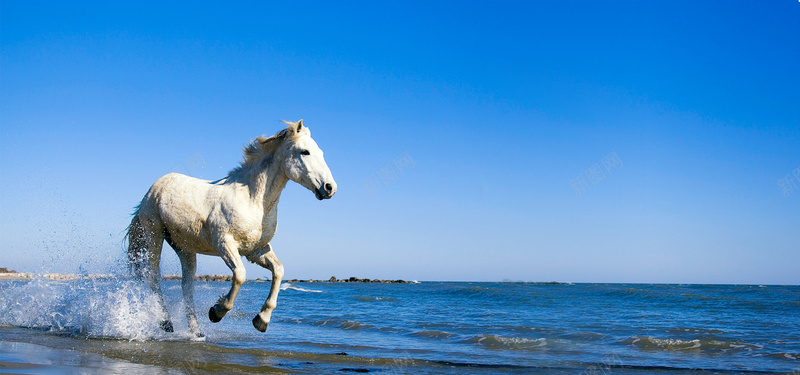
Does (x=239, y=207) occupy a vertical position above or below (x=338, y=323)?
above

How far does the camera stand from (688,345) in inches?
364

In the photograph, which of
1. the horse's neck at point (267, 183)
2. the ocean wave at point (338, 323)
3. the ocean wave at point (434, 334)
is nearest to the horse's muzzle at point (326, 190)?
the horse's neck at point (267, 183)

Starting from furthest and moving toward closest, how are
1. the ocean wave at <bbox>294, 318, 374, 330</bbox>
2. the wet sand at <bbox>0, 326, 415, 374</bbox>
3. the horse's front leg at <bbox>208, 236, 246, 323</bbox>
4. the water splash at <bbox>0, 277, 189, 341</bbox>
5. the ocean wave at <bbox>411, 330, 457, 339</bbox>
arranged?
the ocean wave at <bbox>294, 318, 374, 330</bbox> → the ocean wave at <bbox>411, 330, 457, 339</bbox> → the water splash at <bbox>0, 277, 189, 341</bbox> → the horse's front leg at <bbox>208, 236, 246, 323</bbox> → the wet sand at <bbox>0, 326, 415, 374</bbox>

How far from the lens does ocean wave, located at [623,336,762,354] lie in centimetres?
883

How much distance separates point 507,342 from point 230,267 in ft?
18.4

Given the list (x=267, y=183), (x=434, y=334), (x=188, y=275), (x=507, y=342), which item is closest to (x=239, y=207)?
(x=267, y=183)

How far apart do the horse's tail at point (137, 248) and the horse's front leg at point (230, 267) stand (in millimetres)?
1472

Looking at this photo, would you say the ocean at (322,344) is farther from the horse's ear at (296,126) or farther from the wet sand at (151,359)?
the horse's ear at (296,126)

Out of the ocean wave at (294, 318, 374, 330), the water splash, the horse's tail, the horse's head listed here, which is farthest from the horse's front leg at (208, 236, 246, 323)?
the ocean wave at (294, 318, 374, 330)

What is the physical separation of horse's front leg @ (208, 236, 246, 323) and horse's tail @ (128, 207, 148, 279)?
58.0 inches

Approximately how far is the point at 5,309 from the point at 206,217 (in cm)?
689

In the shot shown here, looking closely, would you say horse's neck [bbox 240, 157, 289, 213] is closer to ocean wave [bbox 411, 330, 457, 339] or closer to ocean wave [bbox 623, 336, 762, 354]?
ocean wave [bbox 411, 330, 457, 339]

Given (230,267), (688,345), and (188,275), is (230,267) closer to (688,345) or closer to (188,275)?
(188,275)

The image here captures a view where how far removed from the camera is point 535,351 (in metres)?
8.34
